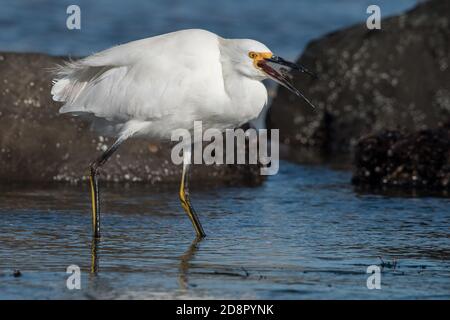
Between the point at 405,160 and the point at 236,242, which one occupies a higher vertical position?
the point at 405,160

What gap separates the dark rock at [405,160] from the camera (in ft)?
33.4

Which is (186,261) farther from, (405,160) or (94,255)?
(405,160)

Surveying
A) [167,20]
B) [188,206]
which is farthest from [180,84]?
[167,20]

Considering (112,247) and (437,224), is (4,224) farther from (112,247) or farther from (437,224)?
(437,224)

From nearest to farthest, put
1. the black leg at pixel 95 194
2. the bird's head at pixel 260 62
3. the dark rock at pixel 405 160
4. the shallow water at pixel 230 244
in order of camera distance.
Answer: the shallow water at pixel 230 244
the black leg at pixel 95 194
the bird's head at pixel 260 62
the dark rock at pixel 405 160

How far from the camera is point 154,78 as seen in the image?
7875mm

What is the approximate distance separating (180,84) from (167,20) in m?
12.2

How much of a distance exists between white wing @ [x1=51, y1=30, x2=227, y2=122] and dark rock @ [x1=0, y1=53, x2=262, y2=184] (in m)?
2.04

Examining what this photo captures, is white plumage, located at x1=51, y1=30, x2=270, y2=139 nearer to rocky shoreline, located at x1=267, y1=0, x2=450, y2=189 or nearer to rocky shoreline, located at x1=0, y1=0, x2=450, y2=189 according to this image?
rocky shoreline, located at x1=0, y1=0, x2=450, y2=189

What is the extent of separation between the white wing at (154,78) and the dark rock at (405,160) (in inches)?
121

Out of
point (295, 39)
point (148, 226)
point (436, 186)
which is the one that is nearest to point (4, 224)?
point (148, 226)

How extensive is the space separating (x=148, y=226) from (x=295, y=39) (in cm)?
1185

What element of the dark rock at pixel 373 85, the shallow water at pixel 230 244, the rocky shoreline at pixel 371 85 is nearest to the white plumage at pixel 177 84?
the shallow water at pixel 230 244

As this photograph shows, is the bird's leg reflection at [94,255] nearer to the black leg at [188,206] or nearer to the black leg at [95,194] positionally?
the black leg at [95,194]
